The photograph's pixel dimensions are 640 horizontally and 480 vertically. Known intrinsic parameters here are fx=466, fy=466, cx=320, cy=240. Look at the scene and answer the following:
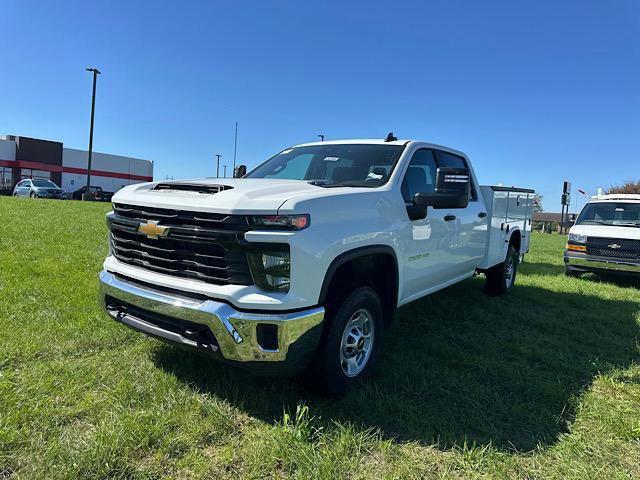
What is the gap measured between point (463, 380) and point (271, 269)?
1965 mm

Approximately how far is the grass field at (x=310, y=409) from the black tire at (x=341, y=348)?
133 millimetres


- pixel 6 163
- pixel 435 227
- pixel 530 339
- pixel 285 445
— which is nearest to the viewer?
pixel 285 445

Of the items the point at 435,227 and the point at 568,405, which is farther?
the point at 435,227

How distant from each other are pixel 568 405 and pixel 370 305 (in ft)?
5.27

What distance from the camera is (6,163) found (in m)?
44.3

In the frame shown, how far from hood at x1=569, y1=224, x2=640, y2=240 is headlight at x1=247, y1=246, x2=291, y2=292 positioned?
Answer: 8.14 metres

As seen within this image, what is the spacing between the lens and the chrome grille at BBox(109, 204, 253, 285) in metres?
2.76

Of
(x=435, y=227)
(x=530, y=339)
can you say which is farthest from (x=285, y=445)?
(x=530, y=339)

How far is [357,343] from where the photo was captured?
3.39 metres

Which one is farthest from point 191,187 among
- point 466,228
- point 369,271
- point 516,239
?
point 516,239

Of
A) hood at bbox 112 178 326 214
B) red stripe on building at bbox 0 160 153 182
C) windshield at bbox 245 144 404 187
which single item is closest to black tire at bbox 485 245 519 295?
windshield at bbox 245 144 404 187

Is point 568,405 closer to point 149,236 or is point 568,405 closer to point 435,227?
point 435,227

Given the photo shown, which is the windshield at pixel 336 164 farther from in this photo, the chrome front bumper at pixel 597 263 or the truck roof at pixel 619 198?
the truck roof at pixel 619 198

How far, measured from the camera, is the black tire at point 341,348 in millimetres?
3051
